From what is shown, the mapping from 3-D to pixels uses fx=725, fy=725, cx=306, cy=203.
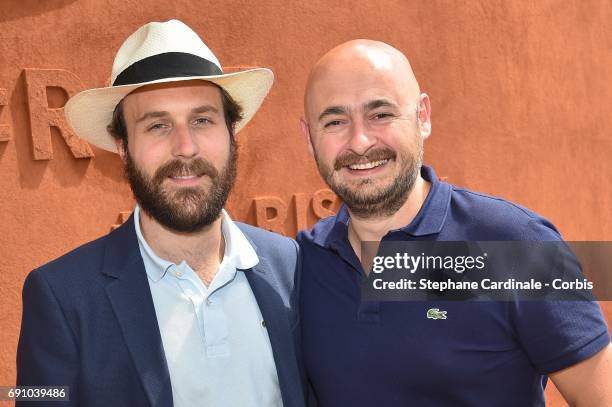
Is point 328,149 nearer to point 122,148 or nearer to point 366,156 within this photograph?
point 366,156

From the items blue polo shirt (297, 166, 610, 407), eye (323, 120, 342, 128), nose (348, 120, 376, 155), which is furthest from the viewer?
eye (323, 120, 342, 128)

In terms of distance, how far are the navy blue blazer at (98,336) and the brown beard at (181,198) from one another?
18 centimetres

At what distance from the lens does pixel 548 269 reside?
2492mm

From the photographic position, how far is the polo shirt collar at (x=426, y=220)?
2637 millimetres

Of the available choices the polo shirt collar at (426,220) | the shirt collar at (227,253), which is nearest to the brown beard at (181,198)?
the shirt collar at (227,253)

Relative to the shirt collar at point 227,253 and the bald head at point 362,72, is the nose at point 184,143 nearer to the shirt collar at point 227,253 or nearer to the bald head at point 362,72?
the shirt collar at point 227,253

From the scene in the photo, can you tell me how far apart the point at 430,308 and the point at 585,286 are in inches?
20.5

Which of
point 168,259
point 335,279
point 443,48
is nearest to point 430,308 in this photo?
point 335,279

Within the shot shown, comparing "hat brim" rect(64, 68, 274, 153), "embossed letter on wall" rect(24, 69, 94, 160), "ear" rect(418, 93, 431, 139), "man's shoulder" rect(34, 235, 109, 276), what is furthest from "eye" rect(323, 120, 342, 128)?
"embossed letter on wall" rect(24, 69, 94, 160)

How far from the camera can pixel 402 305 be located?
2.55 meters

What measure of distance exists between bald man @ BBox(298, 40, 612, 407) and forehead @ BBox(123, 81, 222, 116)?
0.43 m

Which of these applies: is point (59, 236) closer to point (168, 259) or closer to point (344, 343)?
point (168, 259)

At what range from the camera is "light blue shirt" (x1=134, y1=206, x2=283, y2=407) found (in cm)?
259

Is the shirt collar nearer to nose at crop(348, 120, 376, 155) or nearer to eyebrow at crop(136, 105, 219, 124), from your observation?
eyebrow at crop(136, 105, 219, 124)
